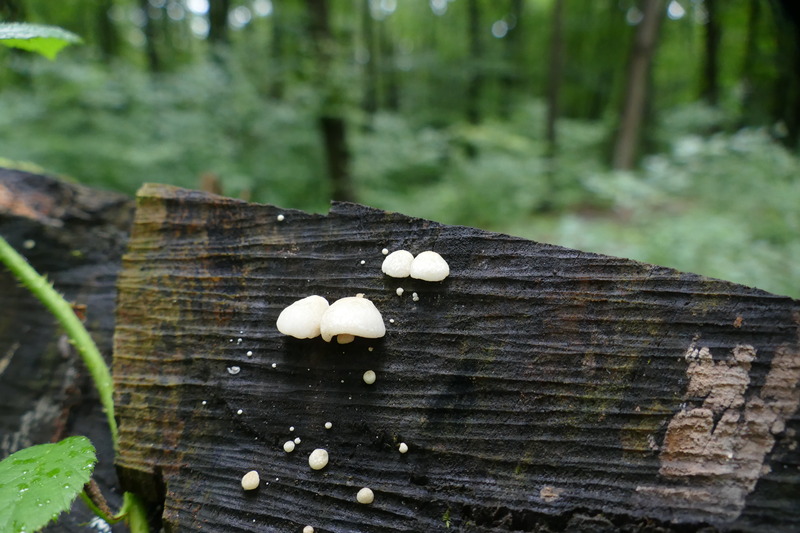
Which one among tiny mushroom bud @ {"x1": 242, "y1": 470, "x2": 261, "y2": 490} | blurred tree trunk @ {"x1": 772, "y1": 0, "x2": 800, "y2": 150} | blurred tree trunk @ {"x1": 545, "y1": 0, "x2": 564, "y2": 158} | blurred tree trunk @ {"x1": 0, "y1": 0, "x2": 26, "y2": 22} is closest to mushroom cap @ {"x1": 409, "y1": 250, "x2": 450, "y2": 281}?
tiny mushroom bud @ {"x1": 242, "y1": 470, "x2": 261, "y2": 490}

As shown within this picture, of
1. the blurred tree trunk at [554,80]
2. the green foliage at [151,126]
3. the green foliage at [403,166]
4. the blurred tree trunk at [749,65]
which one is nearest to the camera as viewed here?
the green foliage at [403,166]

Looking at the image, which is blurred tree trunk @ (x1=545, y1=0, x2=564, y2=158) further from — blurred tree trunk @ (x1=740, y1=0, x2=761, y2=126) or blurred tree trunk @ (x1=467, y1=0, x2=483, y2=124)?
blurred tree trunk @ (x1=740, y1=0, x2=761, y2=126)

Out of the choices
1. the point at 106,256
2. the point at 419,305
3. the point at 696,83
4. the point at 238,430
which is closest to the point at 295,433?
the point at 238,430

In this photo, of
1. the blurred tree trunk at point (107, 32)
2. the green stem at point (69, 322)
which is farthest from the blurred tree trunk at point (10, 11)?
the blurred tree trunk at point (107, 32)

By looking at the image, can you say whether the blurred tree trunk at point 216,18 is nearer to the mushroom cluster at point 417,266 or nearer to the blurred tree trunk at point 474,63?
the blurred tree trunk at point 474,63

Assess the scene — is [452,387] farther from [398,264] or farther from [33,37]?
[33,37]

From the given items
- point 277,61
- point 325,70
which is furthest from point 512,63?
point 277,61
